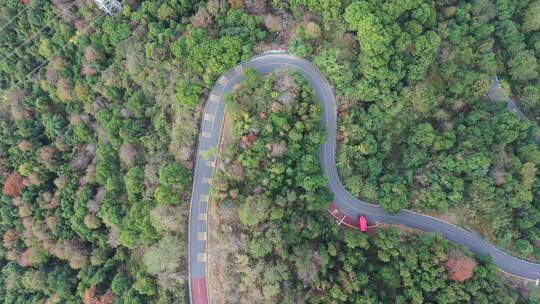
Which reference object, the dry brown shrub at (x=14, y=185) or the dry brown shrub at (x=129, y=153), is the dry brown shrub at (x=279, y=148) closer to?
the dry brown shrub at (x=129, y=153)

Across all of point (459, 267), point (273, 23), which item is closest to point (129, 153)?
point (273, 23)

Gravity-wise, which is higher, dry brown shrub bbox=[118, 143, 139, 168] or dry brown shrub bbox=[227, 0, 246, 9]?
dry brown shrub bbox=[227, 0, 246, 9]

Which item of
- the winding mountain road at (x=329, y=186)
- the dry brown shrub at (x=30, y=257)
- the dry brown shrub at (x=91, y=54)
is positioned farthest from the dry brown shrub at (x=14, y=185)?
the winding mountain road at (x=329, y=186)

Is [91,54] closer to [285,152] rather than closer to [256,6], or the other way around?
[256,6]

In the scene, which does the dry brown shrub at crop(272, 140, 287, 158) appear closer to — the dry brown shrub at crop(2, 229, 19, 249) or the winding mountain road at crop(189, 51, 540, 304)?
the winding mountain road at crop(189, 51, 540, 304)

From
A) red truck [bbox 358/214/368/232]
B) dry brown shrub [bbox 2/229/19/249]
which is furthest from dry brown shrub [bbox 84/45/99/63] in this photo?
red truck [bbox 358/214/368/232]

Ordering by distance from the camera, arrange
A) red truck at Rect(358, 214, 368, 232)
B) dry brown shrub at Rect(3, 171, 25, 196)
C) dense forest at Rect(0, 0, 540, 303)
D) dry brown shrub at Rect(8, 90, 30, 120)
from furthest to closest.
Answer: dry brown shrub at Rect(8, 90, 30, 120)
dry brown shrub at Rect(3, 171, 25, 196)
red truck at Rect(358, 214, 368, 232)
dense forest at Rect(0, 0, 540, 303)
